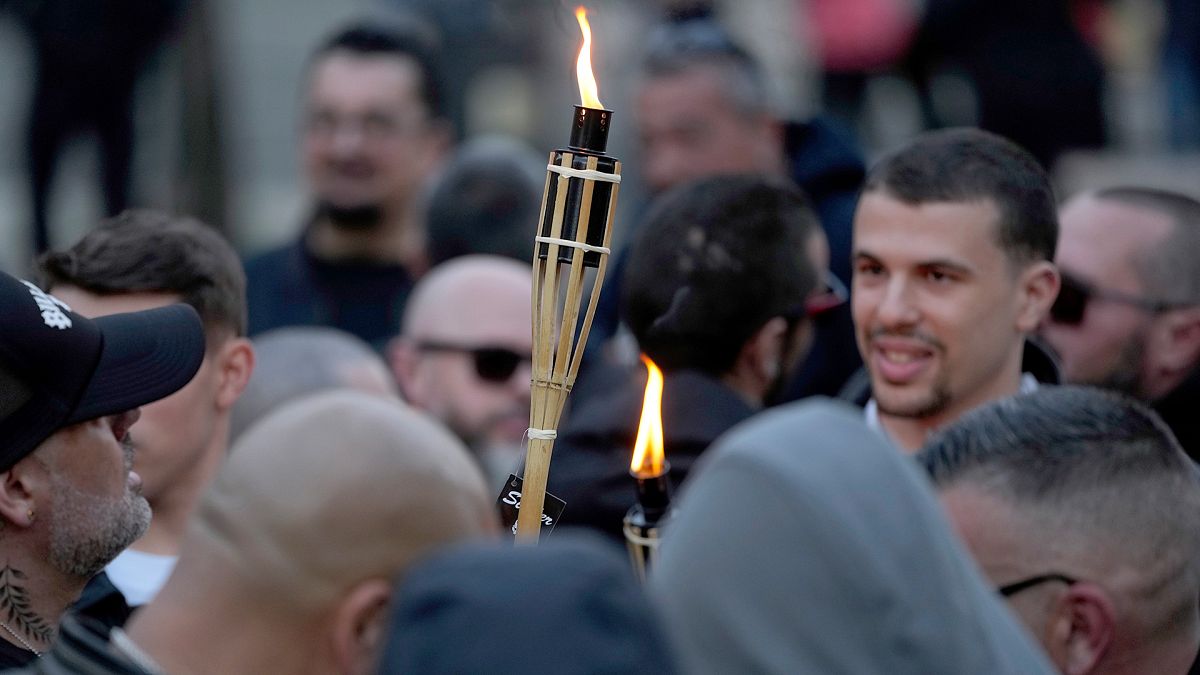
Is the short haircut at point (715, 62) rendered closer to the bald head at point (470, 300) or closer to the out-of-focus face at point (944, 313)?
the bald head at point (470, 300)

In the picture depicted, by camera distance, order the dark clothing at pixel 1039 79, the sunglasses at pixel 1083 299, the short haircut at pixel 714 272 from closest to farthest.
Answer: 1. the short haircut at pixel 714 272
2. the sunglasses at pixel 1083 299
3. the dark clothing at pixel 1039 79

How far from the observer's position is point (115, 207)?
392 inches

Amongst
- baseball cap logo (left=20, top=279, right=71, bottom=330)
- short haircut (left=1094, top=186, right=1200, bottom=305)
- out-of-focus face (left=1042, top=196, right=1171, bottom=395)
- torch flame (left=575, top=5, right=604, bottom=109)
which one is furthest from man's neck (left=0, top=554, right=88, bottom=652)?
short haircut (left=1094, top=186, right=1200, bottom=305)

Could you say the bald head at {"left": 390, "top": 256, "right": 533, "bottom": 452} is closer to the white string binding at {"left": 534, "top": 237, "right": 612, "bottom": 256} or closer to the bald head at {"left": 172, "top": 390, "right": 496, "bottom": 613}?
the white string binding at {"left": 534, "top": 237, "right": 612, "bottom": 256}

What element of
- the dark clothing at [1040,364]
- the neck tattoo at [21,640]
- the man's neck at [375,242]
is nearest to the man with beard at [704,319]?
the dark clothing at [1040,364]

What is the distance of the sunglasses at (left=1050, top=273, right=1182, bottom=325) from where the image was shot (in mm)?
5160

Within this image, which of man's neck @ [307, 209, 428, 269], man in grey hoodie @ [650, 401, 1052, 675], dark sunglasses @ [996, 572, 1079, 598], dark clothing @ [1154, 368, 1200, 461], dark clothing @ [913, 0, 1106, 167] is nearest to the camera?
man in grey hoodie @ [650, 401, 1052, 675]

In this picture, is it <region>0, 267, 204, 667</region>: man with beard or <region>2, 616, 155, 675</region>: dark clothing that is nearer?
<region>2, 616, 155, 675</region>: dark clothing

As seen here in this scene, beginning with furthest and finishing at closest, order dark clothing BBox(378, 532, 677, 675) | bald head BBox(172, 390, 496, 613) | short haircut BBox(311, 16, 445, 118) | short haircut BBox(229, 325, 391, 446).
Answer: short haircut BBox(311, 16, 445, 118)
short haircut BBox(229, 325, 391, 446)
bald head BBox(172, 390, 496, 613)
dark clothing BBox(378, 532, 677, 675)

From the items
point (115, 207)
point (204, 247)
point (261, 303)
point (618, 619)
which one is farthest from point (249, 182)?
point (618, 619)

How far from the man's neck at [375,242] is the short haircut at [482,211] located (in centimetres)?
33

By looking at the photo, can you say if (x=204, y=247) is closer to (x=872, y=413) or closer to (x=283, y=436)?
(x=872, y=413)

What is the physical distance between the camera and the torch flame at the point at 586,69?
3.19m

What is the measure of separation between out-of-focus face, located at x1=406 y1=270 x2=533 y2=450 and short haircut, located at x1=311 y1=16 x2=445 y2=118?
1864 millimetres
